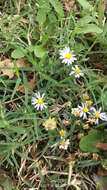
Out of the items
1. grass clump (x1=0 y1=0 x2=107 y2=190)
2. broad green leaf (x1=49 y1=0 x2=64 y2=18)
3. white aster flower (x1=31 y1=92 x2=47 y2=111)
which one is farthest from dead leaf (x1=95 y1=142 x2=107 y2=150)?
broad green leaf (x1=49 y1=0 x2=64 y2=18)

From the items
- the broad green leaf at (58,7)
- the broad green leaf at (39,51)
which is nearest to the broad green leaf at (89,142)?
the broad green leaf at (39,51)

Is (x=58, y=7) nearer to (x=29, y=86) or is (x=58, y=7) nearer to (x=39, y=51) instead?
(x=39, y=51)

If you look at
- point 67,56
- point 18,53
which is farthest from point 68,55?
point 18,53

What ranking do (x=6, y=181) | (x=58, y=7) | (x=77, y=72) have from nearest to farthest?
(x=6, y=181) → (x=77, y=72) → (x=58, y=7)

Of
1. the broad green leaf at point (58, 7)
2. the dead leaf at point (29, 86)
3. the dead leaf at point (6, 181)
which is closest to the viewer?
the dead leaf at point (6, 181)

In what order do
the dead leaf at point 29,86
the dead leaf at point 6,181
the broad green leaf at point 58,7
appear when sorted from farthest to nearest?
the broad green leaf at point 58,7, the dead leaf at point 29,86, the dead leaf at point 6,181

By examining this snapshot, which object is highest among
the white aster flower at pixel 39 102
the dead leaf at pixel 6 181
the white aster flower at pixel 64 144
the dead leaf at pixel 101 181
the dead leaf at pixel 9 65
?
the dead leaf at pixel 9 65

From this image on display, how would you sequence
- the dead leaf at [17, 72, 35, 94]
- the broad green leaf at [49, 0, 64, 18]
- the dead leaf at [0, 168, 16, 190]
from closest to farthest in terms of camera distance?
the dead leaf at [0, 168, 16, 190] → the dead leaf at [17, 72, 35, 94] → the broad green leaf at [49, 0, 64, 18]

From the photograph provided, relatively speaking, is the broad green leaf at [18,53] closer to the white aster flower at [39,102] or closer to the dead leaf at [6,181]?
the white aster flower at [39,102]

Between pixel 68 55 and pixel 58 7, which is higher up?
pixel 58 7

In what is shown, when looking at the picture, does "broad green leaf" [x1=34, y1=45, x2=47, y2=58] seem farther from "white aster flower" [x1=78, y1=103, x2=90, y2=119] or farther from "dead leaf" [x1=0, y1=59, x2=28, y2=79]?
"white aster flower" [x1=78, y1=103, x2=90, y2=119]
